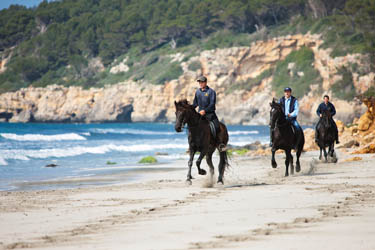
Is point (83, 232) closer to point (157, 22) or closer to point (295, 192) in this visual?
point (295, 192)

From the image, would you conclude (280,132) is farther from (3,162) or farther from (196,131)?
(3,162)

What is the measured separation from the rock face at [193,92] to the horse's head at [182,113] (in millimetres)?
72360

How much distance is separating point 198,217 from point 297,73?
300ft

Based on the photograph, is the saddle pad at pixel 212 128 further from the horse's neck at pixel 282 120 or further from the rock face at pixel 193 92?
the rock face at pixel 193 92

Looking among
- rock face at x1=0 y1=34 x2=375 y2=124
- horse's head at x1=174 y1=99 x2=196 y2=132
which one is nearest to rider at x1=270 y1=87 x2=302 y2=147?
horse's head at x1=174 y1=99 x2=196 y2=132

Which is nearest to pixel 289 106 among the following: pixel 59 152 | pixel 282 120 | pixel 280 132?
pixel 282 120

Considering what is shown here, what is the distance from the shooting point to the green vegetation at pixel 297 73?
306ft

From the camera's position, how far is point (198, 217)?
7.76 metres

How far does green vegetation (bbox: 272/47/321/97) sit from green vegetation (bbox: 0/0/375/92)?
1.28m

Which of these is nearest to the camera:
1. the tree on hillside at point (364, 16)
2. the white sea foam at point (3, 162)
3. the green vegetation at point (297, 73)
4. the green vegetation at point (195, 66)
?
the white sea foam at point (3, 162)

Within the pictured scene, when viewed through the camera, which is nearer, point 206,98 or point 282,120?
point 206,98

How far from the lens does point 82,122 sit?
11919cm

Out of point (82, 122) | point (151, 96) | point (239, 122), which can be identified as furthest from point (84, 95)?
point (239, 122)

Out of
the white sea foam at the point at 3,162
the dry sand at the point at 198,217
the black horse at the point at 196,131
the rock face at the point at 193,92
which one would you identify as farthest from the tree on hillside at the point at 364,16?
the dry sand at the point at 198,217
